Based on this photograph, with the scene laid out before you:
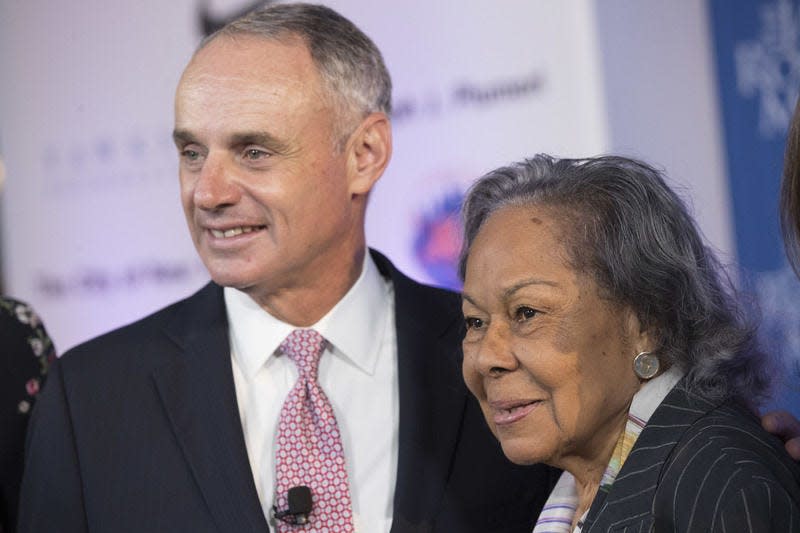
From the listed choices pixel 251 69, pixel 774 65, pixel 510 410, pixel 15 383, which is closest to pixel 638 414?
pixel 510 410

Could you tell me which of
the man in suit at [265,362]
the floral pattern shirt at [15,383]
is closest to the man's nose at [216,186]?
the man in suit at [265,362]

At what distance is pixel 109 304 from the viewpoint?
16.8ft

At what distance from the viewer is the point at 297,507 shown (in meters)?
2.50

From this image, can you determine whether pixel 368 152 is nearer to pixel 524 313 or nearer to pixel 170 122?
pixel 524 313

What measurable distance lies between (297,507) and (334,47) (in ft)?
3.62

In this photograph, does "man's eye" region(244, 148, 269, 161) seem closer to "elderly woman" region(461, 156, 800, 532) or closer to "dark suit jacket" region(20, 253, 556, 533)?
"dark suit jacket" region(20, 253, 556, 533)

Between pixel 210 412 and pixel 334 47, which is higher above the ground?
pixel 334 47

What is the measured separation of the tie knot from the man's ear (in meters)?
0.37

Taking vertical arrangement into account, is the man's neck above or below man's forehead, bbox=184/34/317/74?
below

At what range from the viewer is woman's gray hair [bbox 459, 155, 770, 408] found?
7.29 feet

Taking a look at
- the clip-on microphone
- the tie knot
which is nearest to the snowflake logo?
the tie knot

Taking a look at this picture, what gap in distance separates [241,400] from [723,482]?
121cm

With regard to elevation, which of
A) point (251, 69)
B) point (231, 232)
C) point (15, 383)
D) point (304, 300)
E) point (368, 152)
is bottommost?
point (15, 383)

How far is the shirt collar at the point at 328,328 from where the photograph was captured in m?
2.77
